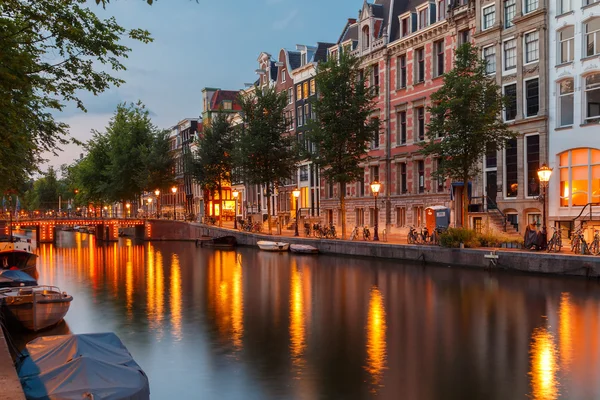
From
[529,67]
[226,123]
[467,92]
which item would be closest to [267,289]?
[467,92]

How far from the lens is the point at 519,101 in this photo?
143 ft

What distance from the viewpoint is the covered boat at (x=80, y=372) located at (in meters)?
11.0

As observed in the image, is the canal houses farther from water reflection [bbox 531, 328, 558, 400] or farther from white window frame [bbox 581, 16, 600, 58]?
water reflection [bbox 531, 328, 558, 400]

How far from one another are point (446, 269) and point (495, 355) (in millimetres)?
19808

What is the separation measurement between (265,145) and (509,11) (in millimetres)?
24770

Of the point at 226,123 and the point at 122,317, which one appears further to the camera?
the point at 226,123

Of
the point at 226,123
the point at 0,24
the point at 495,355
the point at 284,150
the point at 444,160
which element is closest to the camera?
the point at 0,24

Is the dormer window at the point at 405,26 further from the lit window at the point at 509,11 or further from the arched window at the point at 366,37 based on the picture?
the lit window at the point at 509,11

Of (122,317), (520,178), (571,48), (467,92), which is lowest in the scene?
(122,317)

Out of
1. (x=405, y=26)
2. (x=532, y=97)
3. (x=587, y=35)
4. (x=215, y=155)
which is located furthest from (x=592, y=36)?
(x=215, y=155)

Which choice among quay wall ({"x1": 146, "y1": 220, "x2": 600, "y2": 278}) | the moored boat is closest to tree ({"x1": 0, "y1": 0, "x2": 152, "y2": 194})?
the moored boat

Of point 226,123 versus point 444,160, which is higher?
point 226,123

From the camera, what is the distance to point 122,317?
26.1 m

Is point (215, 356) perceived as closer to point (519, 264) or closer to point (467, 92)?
point (519, 264)
